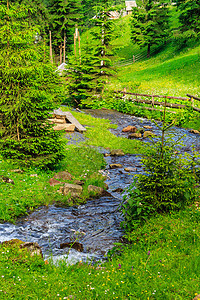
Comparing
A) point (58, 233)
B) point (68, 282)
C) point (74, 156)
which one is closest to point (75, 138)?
point (74, 156)

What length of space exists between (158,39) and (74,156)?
143 feet

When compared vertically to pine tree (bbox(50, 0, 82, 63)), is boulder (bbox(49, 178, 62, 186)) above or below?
below

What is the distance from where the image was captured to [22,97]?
379 inches

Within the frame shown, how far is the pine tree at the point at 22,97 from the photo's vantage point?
9.41m

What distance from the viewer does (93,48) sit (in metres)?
26.3

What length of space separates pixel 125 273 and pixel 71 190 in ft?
15.5

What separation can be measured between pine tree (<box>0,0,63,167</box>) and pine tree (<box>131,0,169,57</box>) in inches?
1762

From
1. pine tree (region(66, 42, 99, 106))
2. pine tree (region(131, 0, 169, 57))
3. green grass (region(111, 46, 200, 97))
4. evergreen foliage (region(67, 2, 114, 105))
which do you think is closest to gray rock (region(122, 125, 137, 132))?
green grass (region(111, 46, 200, 97))

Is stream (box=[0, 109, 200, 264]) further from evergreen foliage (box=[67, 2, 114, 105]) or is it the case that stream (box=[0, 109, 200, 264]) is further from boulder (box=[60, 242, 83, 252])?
evergreen foliage (box=[67, 2, 114, 105])

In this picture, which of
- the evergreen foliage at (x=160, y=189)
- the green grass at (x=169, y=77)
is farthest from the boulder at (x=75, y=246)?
the green grass at (x=169, y=77)

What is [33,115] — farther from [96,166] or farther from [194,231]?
[194,231]

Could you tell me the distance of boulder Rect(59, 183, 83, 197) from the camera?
30.3ft

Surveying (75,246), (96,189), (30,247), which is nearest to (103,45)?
(96,189)

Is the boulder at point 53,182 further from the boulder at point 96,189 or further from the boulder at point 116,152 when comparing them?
the boulder at point 116,152
